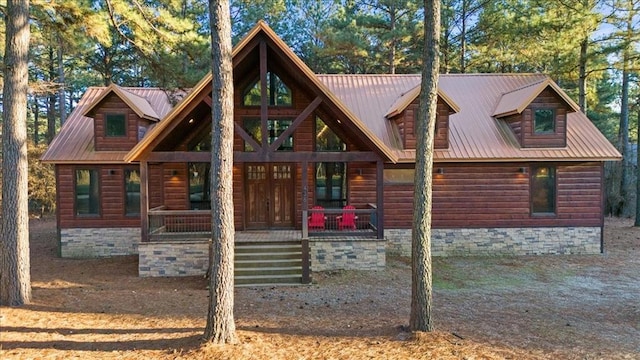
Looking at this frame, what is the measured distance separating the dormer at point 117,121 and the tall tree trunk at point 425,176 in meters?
10.5

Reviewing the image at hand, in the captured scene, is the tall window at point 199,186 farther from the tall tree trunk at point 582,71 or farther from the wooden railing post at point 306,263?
the tall tree trunk at point 582,71

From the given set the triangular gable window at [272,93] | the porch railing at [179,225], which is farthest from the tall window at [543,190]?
the porch railing at [179,225]

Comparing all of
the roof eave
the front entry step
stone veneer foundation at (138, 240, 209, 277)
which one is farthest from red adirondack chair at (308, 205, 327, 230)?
the roof eave

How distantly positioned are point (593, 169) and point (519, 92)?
358 cm

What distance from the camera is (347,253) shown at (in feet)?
36.2

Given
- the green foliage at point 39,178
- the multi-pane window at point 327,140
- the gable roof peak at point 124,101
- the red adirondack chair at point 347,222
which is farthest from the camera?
the green foliage at point 39,178

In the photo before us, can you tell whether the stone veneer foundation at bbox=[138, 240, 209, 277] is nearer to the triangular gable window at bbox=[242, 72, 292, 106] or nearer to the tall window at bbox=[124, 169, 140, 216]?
the tall window at bbox=[124, 169, 140, 216]

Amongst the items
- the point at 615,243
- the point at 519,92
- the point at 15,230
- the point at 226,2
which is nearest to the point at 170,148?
the point at 15,230

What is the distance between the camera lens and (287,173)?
13234mm

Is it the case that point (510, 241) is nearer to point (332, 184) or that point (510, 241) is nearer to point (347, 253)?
point (347, 253)

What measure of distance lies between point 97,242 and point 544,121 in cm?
1572

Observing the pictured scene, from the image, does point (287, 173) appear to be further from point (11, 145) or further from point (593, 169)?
point (593, 169)

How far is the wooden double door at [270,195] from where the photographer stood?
13.1 meters

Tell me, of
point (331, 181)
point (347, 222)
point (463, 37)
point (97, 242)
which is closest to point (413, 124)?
point (331, 181)
